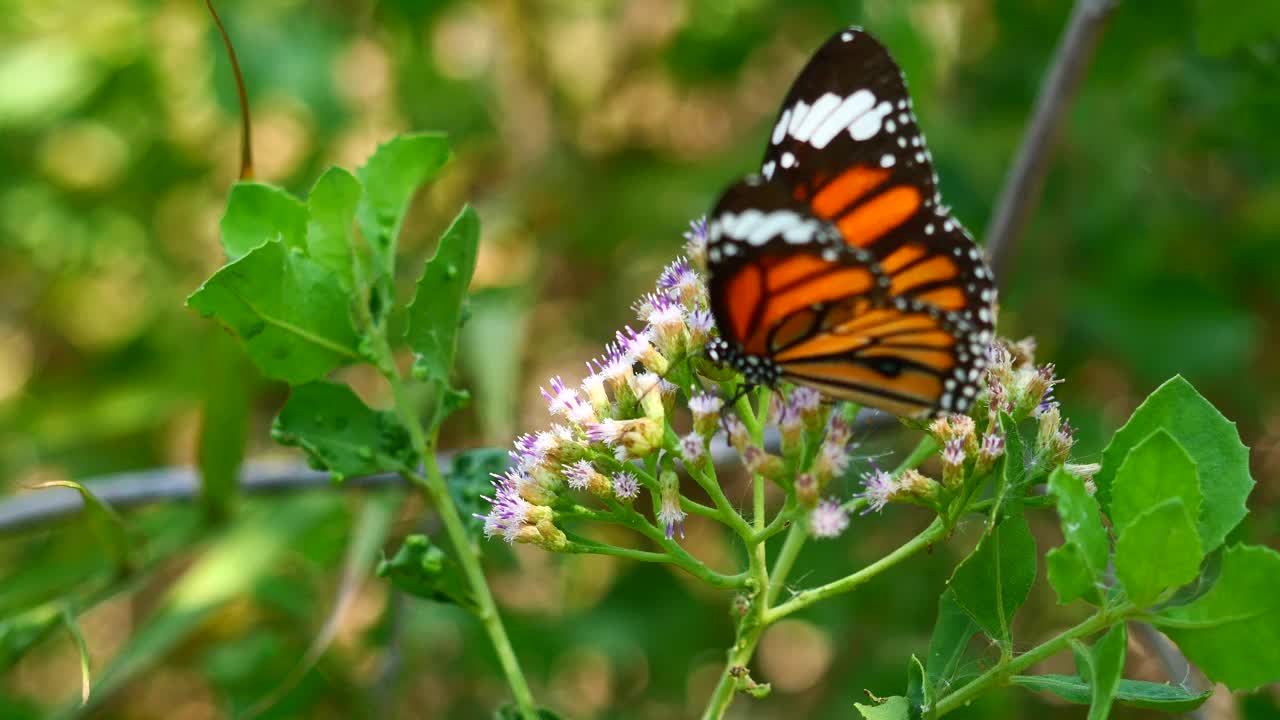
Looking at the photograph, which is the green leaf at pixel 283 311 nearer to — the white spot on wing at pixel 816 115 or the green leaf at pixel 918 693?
the white spot on wing at pixel 816 115

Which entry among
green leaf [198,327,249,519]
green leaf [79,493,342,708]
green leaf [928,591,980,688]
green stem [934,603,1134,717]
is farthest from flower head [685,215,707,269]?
green leaf [79,493,342,708]

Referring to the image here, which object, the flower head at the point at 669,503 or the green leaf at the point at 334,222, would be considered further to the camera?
the green leaf at the point at 334,222

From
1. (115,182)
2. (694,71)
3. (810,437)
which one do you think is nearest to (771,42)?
(694,71)

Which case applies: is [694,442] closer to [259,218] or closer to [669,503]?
[669,503]

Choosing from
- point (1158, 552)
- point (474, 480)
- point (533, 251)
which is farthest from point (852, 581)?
point (533, 251)

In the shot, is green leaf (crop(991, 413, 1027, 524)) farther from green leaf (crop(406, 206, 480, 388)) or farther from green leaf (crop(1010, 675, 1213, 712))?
green leaf (crop(406, 206, 480, 388))

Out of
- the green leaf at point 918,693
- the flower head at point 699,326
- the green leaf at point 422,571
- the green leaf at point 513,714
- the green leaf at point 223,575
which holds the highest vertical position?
the flower head at point 699,326

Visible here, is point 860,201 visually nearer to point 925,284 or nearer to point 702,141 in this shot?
point 925,284

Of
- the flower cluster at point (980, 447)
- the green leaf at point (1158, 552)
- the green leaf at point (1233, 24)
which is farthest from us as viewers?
the green leaf at point (1233, 24)

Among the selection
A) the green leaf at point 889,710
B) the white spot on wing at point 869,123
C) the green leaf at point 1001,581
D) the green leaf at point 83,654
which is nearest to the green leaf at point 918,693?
the green leaf at point 889,710
